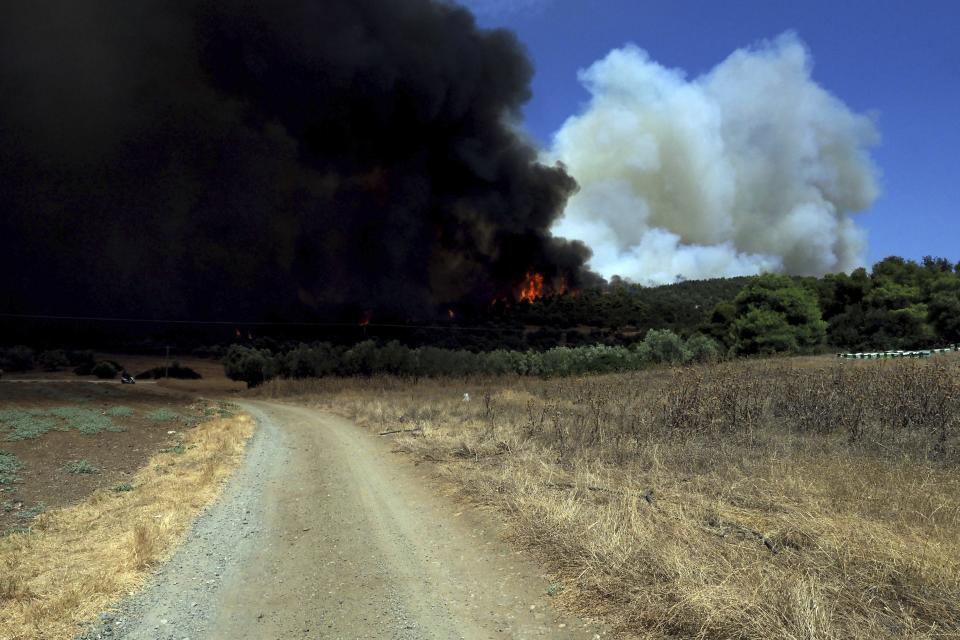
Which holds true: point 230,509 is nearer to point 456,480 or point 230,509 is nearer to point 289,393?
point 456,480

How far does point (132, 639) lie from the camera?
4.17 metres

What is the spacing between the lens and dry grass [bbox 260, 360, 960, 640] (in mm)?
3723

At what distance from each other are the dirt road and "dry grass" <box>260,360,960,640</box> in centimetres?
45

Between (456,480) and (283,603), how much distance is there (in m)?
4.25

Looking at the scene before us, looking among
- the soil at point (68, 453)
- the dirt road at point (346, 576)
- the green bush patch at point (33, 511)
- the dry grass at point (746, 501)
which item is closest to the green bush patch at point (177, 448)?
the soil at point (68, 453)

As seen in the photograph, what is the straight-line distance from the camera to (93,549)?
20.7ft

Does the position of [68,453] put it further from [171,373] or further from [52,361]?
[171,373]

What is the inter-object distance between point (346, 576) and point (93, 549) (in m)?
3.25

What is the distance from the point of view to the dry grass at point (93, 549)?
14.7 ft

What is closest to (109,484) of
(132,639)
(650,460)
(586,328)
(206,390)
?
(132,639)

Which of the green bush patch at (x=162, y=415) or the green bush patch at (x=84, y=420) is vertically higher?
the green bush patch at (x=84, y=420)

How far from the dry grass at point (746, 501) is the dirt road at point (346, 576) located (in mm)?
451

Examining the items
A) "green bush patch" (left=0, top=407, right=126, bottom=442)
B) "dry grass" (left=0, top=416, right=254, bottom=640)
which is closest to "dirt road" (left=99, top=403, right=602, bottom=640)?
"dry grass" (left=0, top=416, right=254, bottom=640)

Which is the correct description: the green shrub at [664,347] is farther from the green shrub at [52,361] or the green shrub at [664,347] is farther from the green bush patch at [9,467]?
the green shrub at [52,361]
